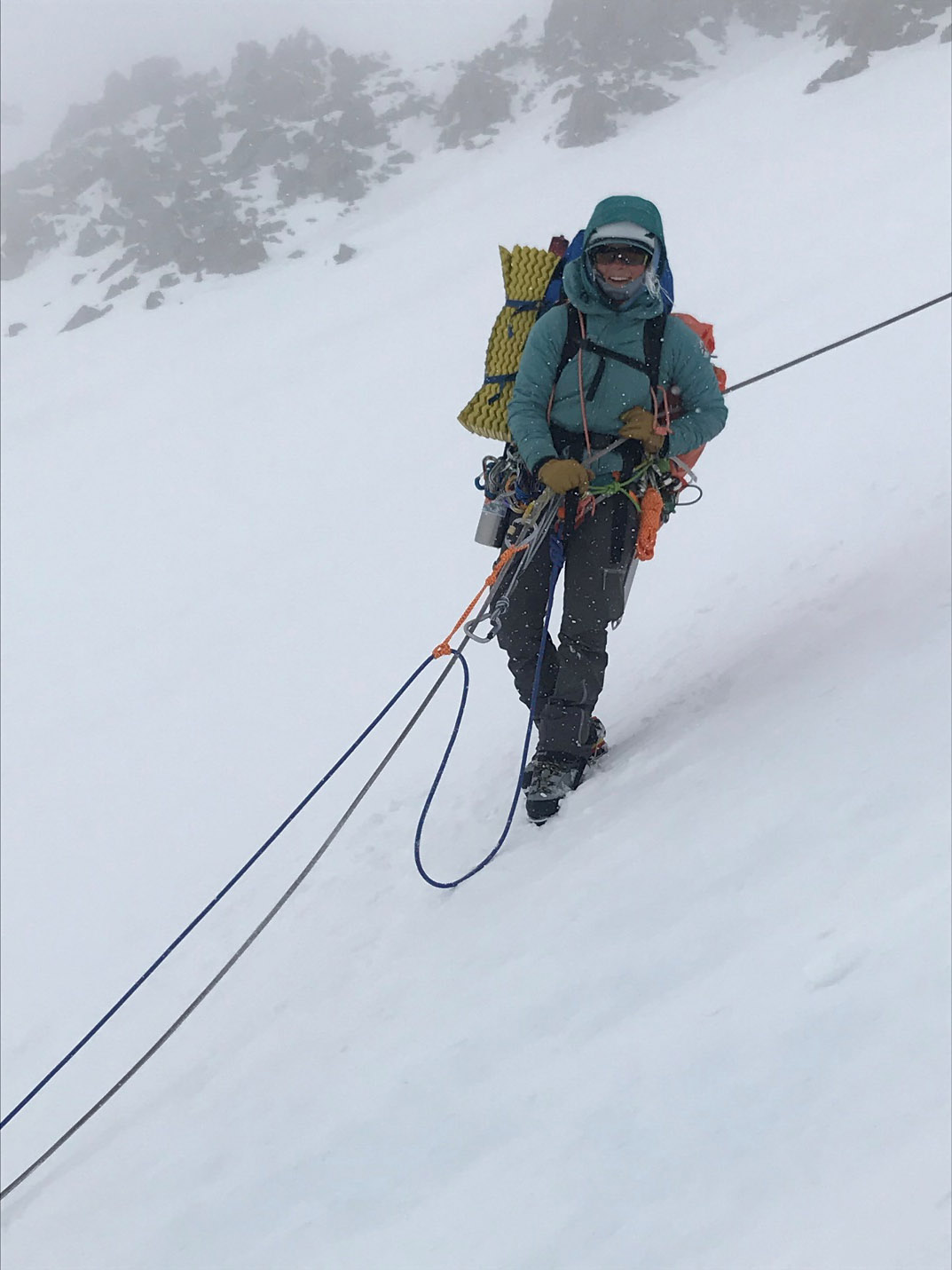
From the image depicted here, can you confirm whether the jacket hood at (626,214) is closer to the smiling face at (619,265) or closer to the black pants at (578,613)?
the smiling face at (619,265)

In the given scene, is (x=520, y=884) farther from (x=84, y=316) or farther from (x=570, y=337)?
(x=84, y=316)

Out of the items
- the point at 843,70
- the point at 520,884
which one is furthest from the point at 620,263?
the point at 843,70

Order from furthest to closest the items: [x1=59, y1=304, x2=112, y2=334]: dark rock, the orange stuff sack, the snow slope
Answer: [x1=59, y1=304, x2=112, y2=334]: dark rock → the orange stuff sack → the snow slope

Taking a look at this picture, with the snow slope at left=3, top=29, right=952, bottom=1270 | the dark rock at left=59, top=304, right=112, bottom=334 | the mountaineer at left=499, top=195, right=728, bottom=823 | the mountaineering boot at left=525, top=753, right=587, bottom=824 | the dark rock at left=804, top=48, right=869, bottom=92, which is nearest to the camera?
the snow slope at left=3, top=29, right=952, bottom=1270

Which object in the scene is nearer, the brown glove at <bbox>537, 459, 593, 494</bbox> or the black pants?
the brown glove at <bbox>537, 459, 593, 494</bbox>

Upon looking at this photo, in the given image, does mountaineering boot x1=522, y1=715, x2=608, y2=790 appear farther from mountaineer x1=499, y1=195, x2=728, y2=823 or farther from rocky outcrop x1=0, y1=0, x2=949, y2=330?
rocky outcrop x1=0, y1=0, x2=949, y2=330

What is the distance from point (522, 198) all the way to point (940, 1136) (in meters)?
35.8

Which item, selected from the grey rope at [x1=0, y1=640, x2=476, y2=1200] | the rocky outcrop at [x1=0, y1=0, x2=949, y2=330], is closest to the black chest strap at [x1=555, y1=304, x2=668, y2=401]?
the grey rope at [x1=0, y1=640, x2=476, y2=1200]

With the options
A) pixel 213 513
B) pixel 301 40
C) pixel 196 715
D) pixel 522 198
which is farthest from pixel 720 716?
pixel 301 40

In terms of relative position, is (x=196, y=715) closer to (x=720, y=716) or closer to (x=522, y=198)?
(x=720, y=716)

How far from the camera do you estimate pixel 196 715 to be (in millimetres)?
7895

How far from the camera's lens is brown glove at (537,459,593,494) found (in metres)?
2.99

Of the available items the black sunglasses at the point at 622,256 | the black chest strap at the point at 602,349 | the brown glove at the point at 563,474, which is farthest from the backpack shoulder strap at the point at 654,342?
the brown glove at the point at 563,474

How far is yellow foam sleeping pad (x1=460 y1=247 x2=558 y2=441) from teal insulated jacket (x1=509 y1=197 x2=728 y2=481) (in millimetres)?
175
